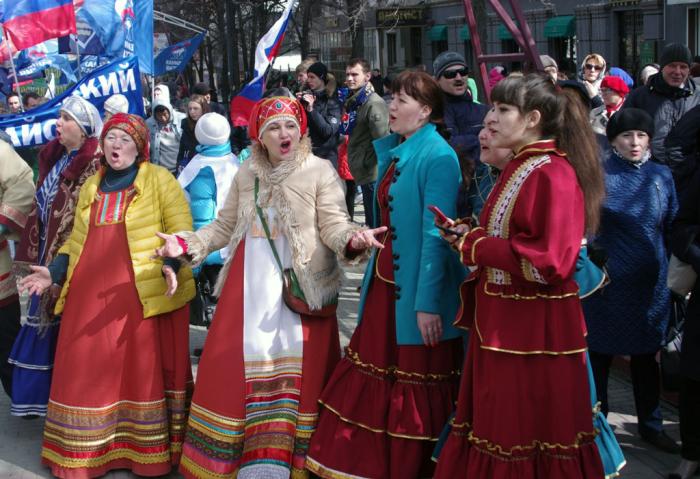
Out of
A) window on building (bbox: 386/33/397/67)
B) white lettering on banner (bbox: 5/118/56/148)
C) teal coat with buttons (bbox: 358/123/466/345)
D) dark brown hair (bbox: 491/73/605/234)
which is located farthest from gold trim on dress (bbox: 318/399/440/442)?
window on building (bbox: 386/33/397/67)

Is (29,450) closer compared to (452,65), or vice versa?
(29,450)

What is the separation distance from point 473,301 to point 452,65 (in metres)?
2.26

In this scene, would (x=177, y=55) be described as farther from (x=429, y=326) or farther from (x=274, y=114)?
(x=429, y=326)

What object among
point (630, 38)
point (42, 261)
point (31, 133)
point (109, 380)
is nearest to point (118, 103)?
point (31, 133)

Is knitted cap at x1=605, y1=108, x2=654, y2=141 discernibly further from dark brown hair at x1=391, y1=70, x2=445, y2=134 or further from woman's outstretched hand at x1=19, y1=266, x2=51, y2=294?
woman's outstretched hand at x1=19, y1=266, x2=51, y2=294

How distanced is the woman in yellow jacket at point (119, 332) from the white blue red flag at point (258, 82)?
170 cm

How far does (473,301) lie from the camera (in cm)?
411

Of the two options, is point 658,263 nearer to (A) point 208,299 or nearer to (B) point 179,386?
(B) point 179,386

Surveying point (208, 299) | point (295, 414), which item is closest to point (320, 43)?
point (208, 299)

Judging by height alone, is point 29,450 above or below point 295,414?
below

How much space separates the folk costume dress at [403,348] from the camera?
4.34 m

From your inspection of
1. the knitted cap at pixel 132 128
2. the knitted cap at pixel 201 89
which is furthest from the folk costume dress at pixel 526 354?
the knitted cap at pixel 201 89

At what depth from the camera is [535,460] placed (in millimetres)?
3855

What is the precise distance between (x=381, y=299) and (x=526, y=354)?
94 cm
